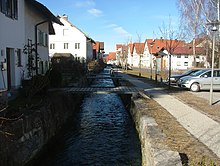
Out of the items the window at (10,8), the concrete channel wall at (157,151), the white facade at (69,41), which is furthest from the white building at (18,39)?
the white facade at (69,41)

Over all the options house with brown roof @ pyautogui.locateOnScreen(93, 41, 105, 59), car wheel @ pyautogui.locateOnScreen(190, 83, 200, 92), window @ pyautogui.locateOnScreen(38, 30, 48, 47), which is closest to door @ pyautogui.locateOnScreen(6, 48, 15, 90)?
window @ pyautogui.locateOnScreen(38, 30, 48, 47)

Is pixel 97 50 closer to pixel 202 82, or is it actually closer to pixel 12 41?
pixel 202 82

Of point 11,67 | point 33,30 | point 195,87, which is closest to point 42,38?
point 33,30

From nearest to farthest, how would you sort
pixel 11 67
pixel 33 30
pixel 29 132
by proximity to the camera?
pixel 29 132 → pixel 11 67 → pixel 33 30

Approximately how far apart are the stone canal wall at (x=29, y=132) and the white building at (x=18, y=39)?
9.01ft

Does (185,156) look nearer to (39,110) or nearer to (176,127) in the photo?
(176,127)

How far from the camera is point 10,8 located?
1330 cm

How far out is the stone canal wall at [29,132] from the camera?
715 cm

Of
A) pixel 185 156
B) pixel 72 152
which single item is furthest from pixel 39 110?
pixel 185 156

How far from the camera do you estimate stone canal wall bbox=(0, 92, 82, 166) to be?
→ 7.15 m

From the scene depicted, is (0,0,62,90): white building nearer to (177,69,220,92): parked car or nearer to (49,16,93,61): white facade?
(177,69,220,92): parked car

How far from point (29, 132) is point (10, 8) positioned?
743 centimetres

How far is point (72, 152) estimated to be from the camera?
374 inches

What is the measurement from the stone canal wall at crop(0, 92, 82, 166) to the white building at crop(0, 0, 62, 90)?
2747 millimetres
